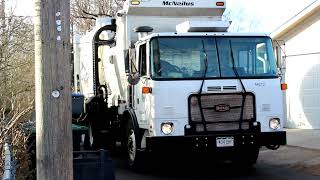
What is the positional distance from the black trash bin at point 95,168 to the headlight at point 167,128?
3302mm

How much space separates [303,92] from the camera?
17578 millimetres

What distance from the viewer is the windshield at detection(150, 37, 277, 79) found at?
1016 cm

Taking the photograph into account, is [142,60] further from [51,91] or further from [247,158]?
[51,91]

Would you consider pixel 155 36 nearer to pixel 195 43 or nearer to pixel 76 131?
pixel 195 43

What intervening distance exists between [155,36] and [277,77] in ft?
7.58

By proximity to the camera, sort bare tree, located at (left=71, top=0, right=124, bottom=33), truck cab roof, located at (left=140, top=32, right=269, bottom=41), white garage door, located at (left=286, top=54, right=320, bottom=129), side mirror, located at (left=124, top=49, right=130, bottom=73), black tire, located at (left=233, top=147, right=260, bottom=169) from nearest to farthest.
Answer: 1. truck cab roof, located at (left=140, top=32, right=269, bottom=41)
2. side mirror, located at (left=124, top=49, right=130, bottom=73)
3. black tire, located at (left=233, top=147, right=260, bottom=169)
4. white garage door, located at (left=286, top=54, right=320, bottom=129)
5. bare tree, located at (left=71, top=0, right=124, bottom=33)

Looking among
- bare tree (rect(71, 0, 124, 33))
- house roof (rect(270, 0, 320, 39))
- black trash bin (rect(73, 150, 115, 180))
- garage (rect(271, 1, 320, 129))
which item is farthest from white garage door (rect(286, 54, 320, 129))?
bare tree (rect(71, 0, 124, 33))

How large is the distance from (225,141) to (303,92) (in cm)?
830

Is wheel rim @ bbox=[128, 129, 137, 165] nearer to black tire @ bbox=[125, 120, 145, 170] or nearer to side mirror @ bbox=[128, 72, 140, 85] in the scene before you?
black tire @ bbox=[125, 120, 145, 170]

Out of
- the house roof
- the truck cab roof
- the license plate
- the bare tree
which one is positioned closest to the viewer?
the license plate

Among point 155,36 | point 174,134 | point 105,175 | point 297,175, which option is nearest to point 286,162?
point 297,175

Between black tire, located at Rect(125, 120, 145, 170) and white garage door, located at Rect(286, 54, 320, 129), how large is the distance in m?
7.59

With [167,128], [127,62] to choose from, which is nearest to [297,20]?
[127,62]

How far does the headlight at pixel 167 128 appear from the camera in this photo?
32.7ft
